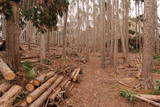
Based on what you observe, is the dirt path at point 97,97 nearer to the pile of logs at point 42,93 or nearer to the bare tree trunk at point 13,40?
the pile of logs at point 42,93

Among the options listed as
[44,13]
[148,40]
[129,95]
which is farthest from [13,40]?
[148,40]

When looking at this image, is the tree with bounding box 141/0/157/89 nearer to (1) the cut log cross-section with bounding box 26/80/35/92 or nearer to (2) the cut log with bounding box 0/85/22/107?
(1) the cut log cross-section with bounding box 26/80/35/92

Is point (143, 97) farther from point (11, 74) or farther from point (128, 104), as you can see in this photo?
point (11, 74)

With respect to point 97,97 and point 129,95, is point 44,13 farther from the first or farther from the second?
point 129,95

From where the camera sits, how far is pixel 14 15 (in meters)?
4.73

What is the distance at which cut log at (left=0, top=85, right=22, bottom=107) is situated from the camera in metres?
3.22

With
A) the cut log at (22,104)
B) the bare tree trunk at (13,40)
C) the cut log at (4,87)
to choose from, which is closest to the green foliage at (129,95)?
the cut log at (22,104)

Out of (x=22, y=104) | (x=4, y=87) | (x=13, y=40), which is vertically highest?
(x=13, y=40)

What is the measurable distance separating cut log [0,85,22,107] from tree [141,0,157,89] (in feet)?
14.1

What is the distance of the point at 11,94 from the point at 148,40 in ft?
15.6

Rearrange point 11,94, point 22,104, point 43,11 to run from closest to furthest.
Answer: point 22,104 < point 11,94 < point 43,11

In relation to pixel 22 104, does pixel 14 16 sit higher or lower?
higher

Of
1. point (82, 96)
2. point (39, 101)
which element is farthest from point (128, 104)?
point (39, 101)

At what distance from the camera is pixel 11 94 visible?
3438 millimetres
